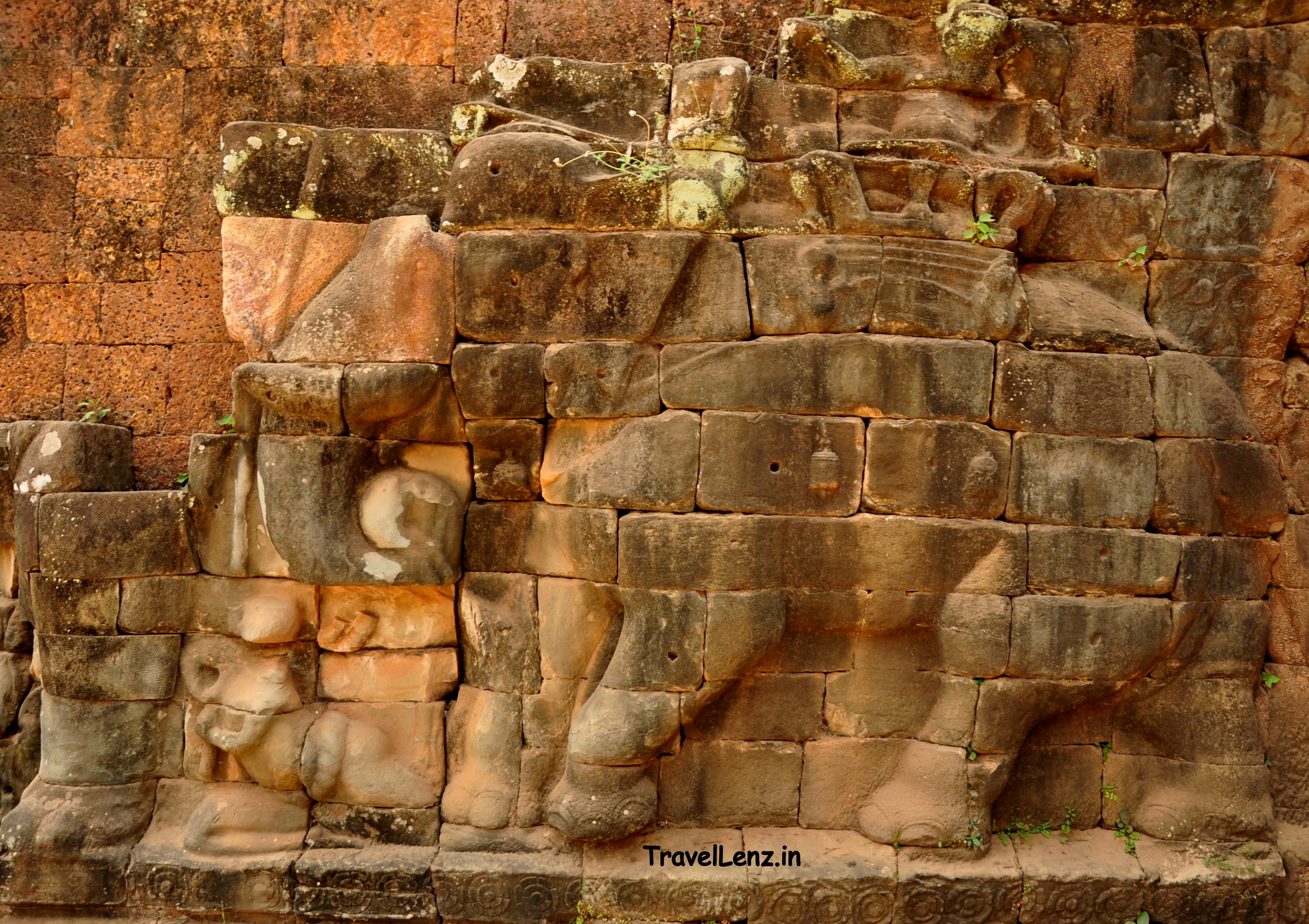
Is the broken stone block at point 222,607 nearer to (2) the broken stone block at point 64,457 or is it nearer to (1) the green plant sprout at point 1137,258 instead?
(2) the broken stone block at point 64,457

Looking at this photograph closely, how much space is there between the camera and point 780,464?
452 centimetres

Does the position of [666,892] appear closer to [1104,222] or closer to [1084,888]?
[1084,888]

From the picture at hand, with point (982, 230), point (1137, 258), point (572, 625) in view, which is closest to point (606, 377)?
point (572, 625)

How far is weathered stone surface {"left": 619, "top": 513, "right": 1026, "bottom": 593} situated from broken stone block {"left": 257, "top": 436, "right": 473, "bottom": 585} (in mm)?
965

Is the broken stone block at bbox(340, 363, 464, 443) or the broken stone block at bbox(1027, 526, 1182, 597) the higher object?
the broken stone block at bbox(340, 363, 464, 443)

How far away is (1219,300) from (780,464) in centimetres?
251

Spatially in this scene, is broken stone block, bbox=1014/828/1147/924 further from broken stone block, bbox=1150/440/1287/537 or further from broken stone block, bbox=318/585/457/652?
broken stone block, bbox=318/585/457/652

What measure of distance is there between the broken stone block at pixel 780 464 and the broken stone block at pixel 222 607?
2.11m

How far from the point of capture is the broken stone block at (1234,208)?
16.1ft

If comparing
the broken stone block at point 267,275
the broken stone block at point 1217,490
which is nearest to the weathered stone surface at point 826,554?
the broken stone block at point 1217,490

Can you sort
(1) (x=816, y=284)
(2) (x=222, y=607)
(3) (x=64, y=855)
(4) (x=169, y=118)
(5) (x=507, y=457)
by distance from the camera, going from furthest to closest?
1. (4) (x=169, y=118)
2. (2) (x=222, y=607)
3. (5) (x=507, y=457)
4. (3) (x=64, y=855)
5. (1) (x=816, y=284)

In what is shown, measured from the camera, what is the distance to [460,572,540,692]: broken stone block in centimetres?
479

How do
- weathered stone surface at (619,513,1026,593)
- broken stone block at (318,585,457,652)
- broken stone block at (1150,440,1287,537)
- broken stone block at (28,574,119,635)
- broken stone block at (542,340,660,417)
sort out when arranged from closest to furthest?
weathered stone surface at (619,513,1026,593), broken stone block at (542,340,660,417), broken stone block at (1150,440,1287,537), broken stone block at (28,574,119,635), broken stone block at (318,585,457,652)

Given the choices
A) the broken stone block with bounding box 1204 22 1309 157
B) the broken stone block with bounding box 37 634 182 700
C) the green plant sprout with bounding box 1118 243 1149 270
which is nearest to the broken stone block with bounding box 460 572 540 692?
the broken stone block with bounding box 37 634 182 700
